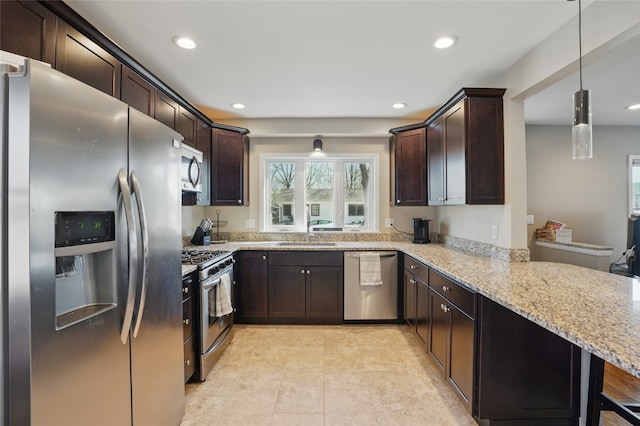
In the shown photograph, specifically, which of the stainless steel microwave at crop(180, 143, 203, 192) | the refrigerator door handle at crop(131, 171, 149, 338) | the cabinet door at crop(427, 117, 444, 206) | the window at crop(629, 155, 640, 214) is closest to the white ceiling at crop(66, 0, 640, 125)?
the cabinet door at crop(427, 117, 444, 206)

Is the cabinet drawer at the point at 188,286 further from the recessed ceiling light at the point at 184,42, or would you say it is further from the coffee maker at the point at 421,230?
the coffee maker at the point at 421,230

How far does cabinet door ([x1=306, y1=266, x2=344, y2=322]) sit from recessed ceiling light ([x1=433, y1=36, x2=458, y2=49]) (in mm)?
2319

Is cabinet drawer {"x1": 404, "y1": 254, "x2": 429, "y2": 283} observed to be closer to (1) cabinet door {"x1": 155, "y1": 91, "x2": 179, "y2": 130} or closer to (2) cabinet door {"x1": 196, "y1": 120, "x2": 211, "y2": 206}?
(2) cabinet door {"x1": 196, "y1": 120, "x2": 211, "y2": 206}

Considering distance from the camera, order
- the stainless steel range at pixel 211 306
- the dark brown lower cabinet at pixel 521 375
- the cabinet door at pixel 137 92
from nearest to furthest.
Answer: the dark brown lower cabinet at pixel 521 375 → the cabinet door at pixel 137 92 → the stainless steel range at pixel 211 306

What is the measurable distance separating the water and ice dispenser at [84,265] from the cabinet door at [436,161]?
283cm

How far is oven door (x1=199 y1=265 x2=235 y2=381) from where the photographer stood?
7.64ft

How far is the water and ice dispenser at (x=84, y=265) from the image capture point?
1.02 m

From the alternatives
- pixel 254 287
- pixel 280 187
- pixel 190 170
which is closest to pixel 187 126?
pixel 190 170

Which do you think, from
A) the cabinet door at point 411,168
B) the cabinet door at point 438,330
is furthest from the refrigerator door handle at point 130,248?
the cabinet door at point 411,168

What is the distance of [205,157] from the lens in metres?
3.40

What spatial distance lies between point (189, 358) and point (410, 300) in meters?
2.10

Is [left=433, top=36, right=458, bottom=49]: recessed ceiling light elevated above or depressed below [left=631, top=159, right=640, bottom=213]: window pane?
above

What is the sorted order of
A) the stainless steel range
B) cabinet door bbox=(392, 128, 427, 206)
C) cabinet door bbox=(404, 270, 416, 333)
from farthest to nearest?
cabinet door bbox=(392, 128, 427, 206)
cabinet door bbox=(404, 270, 416, 333)
the stainless steel range

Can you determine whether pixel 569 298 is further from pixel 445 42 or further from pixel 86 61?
pixel 86 61
